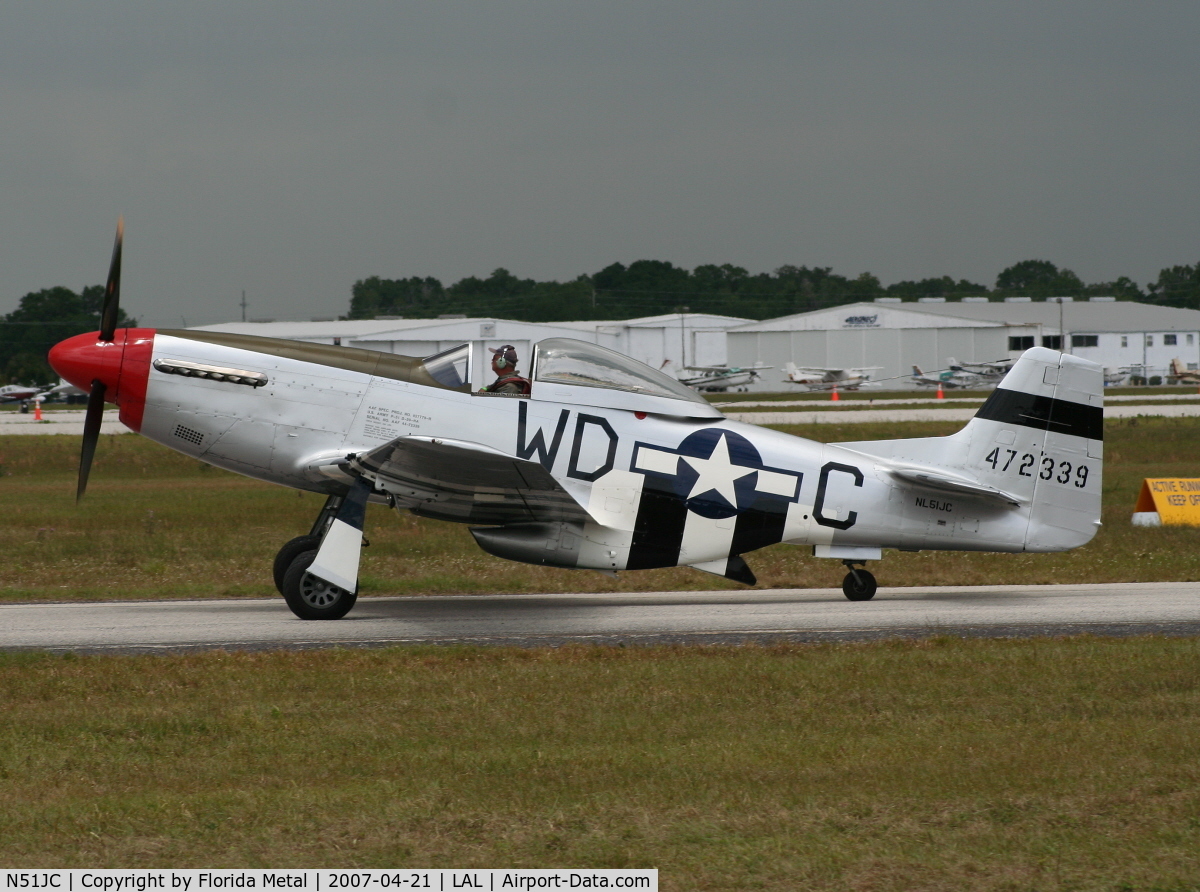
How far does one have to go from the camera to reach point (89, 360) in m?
10.7

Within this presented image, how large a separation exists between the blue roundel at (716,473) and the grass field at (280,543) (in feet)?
7.83

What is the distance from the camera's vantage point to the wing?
10.1 m

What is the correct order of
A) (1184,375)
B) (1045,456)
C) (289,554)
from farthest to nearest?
(1184,375), (1045,456), (289,554)

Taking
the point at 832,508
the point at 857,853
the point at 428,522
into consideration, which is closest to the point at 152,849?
the point at 857,853

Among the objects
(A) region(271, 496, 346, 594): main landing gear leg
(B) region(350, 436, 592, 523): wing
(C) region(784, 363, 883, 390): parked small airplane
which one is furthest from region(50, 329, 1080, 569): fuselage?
(C) region(784, 363, 883, 390): parked small airplane

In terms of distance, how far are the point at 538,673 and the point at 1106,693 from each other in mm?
3617

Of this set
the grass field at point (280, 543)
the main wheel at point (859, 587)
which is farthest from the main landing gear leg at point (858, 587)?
the grass field at point (280, 543)

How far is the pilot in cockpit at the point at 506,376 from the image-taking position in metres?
11.1

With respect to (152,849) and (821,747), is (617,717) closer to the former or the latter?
(821,747)

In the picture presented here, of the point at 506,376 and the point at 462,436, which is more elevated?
the point at 506,376

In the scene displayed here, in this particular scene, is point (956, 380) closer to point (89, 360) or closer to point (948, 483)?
point (948, 483)

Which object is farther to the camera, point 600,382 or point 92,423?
point 600,382

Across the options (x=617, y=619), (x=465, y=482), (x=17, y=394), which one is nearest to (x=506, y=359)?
Result: (x=465, y=482)

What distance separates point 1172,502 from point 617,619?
10257 mm
